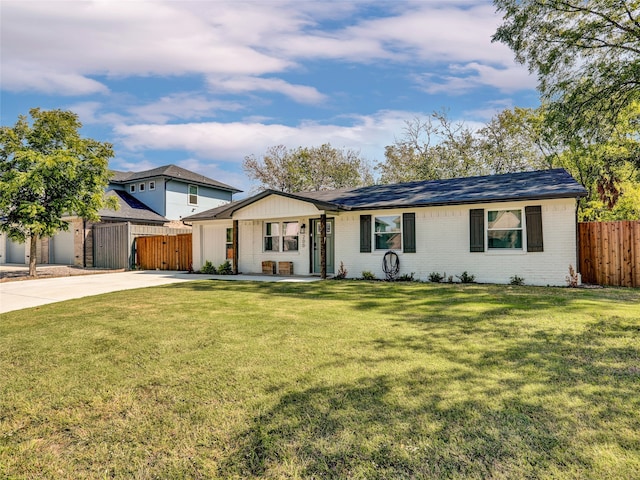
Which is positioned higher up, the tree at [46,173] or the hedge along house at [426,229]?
the tree at [46,173]

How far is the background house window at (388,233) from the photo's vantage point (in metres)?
12.4

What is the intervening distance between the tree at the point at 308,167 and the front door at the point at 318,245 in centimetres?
1997

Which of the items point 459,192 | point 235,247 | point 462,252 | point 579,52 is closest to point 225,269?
point 235,247

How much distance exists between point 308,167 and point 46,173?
2210 centimetres

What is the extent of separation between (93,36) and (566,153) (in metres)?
20.9

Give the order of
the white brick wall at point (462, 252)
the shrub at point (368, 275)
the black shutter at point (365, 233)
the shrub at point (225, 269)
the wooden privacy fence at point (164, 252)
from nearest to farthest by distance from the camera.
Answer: the white brick wall at point (462, 252) < the shrub at point (368, 275) < the black shutter at point (365, 233) < the shrub at point (225, 269) < the wooden privacy fence at point (164, 252)

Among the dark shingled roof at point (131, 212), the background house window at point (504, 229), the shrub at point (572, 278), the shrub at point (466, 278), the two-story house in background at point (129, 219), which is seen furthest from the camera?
the dark shingled roof at point (131, 212)

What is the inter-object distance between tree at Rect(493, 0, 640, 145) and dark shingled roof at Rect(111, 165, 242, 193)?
745 inches

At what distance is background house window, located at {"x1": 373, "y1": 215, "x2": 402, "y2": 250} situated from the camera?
1238 cm

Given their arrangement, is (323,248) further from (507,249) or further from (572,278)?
(572,278)

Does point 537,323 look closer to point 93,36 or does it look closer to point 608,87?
point 608,87

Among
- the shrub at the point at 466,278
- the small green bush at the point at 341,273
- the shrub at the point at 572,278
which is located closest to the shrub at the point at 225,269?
the small green bush at the point at 341,273

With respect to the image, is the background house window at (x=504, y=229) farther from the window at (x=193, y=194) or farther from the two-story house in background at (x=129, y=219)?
the window at (x=193, y=194)

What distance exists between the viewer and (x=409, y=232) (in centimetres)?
1207
